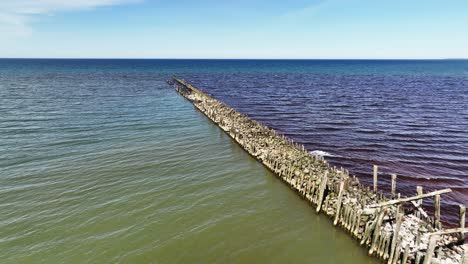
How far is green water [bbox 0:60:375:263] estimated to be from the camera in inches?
593

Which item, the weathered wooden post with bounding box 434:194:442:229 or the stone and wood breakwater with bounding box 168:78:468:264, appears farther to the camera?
the weathered wooden post with bounding box 434:194:442:229

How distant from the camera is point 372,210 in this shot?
15.9 meters

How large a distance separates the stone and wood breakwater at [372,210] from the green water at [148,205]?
0.87 m

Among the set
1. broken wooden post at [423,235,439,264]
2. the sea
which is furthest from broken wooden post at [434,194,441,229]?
the sea

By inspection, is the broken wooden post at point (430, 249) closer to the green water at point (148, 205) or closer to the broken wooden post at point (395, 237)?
the broken wooden post at point (395, 237)

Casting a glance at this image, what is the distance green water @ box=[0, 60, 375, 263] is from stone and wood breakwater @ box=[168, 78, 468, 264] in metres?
0.87

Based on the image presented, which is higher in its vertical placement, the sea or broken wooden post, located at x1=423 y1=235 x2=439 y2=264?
broken wooden post, located at x1=423 y1=235 x2=439 y2=264

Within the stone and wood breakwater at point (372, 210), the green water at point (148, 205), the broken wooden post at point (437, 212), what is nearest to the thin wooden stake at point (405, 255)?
the stone and wood breakwater at point (372, 210)

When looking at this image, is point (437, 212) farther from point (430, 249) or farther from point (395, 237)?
point (430, 249)

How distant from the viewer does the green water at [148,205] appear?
15062mm

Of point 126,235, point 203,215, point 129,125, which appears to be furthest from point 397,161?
point 129,125

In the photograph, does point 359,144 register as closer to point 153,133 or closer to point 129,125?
point 153,133

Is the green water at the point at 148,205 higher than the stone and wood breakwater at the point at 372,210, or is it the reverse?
the stone and wood breakwater at the point at 372,210

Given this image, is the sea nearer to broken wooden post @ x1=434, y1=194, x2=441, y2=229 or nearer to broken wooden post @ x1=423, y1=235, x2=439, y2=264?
broken wooden post @ x1=423, y1=235, x2=439, y2=264
